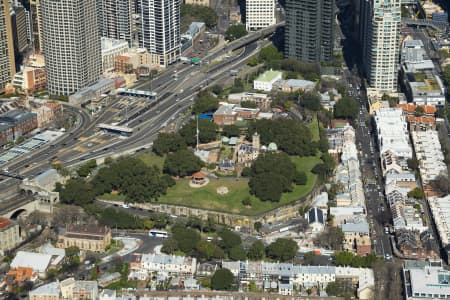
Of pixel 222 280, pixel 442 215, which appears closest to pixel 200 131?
pixel 442 215

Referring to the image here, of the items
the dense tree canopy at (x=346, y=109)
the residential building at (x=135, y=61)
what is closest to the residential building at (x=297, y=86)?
the dense tree canopy at (x=346, y=109)

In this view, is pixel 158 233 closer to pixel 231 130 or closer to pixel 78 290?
pixel 78 290

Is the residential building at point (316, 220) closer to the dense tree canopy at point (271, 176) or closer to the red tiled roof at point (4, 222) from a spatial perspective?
the dense tree canopy at point (271, 176)

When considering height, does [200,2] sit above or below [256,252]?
above

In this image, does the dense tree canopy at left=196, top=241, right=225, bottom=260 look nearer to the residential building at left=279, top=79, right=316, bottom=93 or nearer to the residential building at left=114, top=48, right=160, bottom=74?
the residential building at left=279, top=79, right=316, bottom=93

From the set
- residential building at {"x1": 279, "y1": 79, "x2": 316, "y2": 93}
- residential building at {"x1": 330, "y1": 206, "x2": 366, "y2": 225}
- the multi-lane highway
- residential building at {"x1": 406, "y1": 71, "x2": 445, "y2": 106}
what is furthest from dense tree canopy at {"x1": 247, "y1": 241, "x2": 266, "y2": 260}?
residential building at {"x1": 406, "y1": 71, "x2": 445, "y2": 106}

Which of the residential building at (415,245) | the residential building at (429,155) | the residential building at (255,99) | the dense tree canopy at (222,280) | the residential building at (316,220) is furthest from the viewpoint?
the residential building at (255,99)

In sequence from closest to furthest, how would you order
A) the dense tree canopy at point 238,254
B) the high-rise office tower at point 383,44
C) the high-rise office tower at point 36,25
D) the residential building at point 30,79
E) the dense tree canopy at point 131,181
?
the dense tree canopy at point 238,254 → the dense tree canopy at point 131,181 → the high-rise office tower at point 383,44 → the residential building at point 30,79 → the high-rise office tower at point 36,25
